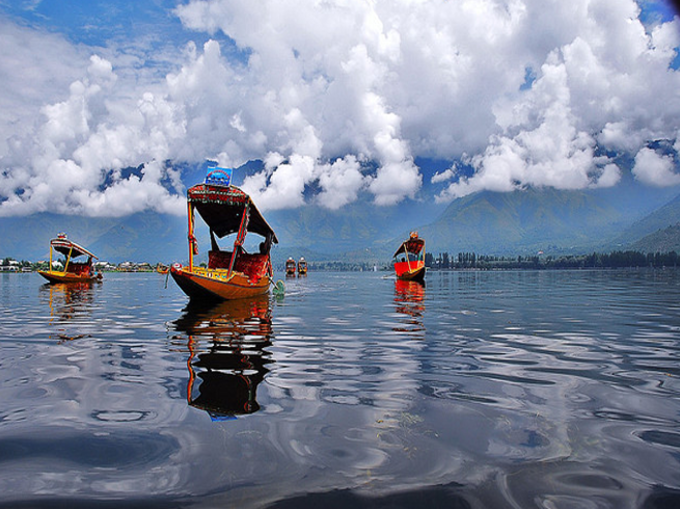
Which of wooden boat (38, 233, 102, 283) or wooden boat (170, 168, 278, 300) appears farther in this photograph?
wooden boat (38, 233, 102, 283)

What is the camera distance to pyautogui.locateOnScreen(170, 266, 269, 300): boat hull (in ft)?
72.2

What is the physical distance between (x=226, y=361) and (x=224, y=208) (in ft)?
65.1

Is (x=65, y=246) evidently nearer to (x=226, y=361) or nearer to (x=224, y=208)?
(x=224, y=208)

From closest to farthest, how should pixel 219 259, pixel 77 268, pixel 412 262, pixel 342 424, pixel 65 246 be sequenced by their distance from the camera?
pixel 342 424
pixel 219 259
pixel 65 246
pixel 412 262
pixel 77 268

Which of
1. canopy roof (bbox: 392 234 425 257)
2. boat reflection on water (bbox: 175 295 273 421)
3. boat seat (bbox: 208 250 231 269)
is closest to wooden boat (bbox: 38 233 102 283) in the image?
boat seat (bbox: 208 250 231 269)

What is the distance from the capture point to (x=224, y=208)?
27375mm

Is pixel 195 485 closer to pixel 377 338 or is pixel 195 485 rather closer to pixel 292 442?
pixel 292 442

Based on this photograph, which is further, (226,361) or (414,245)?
(414,245)

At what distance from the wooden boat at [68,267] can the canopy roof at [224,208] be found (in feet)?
113

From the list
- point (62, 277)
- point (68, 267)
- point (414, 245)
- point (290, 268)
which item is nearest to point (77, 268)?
point (68, 267)

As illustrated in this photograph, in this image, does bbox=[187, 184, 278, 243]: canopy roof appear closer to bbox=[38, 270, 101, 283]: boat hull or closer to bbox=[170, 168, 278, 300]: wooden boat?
bbox=[170, 168, 278, 300]: wooden boat

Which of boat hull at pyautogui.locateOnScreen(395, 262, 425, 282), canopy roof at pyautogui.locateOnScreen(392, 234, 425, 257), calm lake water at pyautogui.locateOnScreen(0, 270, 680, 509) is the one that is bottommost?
calm lake water at pyautogui.locateOnScreen(0, 270, 680, 509)

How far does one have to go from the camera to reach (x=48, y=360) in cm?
920

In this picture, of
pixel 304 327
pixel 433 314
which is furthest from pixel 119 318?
pixel 433 314
